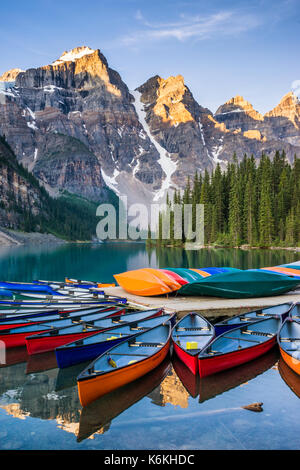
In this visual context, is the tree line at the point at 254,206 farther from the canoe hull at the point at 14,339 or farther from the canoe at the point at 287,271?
the canoe hull at the point at 14,339

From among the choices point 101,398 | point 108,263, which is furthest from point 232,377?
point 108,263

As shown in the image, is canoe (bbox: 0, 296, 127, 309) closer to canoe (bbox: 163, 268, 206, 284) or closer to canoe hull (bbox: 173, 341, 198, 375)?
canoe (bbox: 163, 268, 206, 284)

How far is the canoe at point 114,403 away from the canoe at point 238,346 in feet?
6.61

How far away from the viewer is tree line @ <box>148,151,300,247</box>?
317 ft

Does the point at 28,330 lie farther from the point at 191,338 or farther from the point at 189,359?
the point at 189,359

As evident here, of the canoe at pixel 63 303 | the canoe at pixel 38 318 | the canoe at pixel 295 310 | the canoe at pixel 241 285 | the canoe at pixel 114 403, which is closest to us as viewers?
the canoe at pixel 114 403

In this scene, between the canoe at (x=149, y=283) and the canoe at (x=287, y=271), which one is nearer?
the canoe at (x=149, y=283)

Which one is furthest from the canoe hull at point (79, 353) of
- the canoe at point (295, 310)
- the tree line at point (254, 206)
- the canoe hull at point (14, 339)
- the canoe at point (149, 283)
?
the tree line at point (254, 206)

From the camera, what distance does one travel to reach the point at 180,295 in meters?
25.7

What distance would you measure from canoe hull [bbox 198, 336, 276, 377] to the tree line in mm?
80806

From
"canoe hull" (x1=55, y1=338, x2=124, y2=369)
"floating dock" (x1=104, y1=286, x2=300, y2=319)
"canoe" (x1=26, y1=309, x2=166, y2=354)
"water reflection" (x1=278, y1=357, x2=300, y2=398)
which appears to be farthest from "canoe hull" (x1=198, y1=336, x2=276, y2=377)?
"floating dock" (x1=104, y1=286, x2=300, y2=319)

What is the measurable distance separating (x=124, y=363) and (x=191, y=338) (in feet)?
12.7

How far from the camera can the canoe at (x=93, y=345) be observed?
14.0 meters
